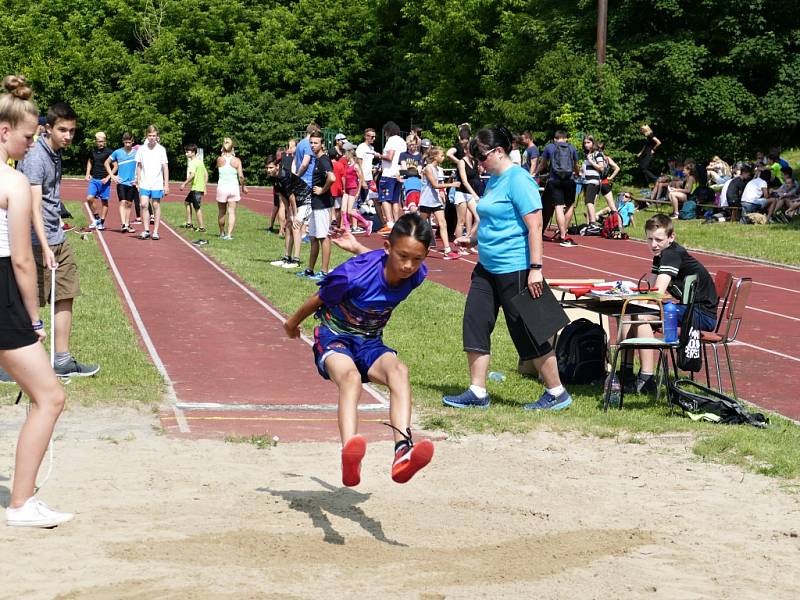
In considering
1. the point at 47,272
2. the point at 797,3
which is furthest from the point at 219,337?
the point at 797,3

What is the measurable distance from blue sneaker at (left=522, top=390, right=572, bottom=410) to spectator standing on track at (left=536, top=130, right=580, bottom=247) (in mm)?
12335

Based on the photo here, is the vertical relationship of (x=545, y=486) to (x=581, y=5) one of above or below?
below

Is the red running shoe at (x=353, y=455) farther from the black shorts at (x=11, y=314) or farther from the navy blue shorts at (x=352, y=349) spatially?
the black shorts at (x=11, y=314)

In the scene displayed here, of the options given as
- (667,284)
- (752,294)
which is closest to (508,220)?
(667,284)

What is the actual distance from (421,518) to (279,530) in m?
0.78

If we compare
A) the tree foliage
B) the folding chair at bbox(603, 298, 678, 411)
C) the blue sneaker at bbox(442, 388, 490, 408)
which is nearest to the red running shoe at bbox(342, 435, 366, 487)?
the blue sneaker at bbox(442, 388, 490, 408)

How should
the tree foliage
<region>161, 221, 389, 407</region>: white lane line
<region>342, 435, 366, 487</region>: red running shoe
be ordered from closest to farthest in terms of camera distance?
<region>342, 435, 366, 487</region>: red running shoe < <region>161, 221, 389, 407</region>: white lane line < the tree foliage

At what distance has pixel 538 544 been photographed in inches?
233

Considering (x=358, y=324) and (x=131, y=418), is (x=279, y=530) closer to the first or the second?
(x=358, y=324)

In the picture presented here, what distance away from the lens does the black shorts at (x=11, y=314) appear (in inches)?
223

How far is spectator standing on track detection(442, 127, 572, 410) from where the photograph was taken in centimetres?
892

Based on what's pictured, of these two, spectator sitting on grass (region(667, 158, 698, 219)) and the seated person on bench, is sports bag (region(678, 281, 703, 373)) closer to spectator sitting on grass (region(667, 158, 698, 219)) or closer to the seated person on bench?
the seated person on bench

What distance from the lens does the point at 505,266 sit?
9039 mm

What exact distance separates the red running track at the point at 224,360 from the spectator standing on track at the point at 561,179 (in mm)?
6711
